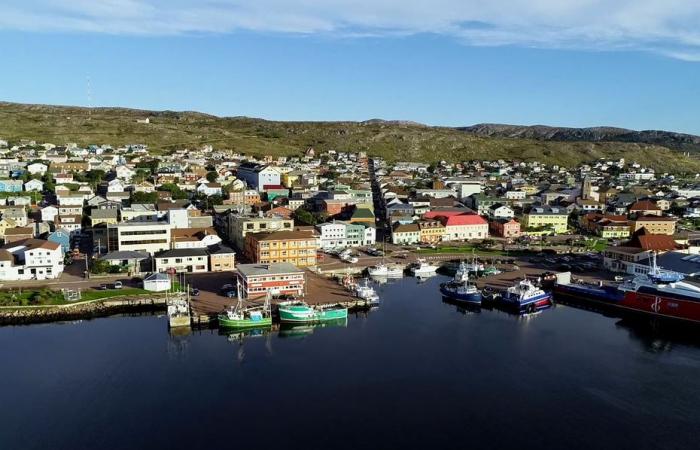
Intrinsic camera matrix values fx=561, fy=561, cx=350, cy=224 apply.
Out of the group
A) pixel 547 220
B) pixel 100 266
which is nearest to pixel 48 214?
pixel 100 266

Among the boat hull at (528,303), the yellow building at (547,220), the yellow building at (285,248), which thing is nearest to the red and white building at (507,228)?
the yellow building at (547,220)

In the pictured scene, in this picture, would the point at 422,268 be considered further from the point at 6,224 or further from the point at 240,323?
the point at 6,224

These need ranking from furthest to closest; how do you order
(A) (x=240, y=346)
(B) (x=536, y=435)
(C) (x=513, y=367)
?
(A) (x=240, y=346) → (C) (x=513, y=367) → (B) (x=536, y=435)

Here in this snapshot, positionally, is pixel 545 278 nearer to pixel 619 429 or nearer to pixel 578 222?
pixel 619 429

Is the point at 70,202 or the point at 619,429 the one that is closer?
the point at 619,429

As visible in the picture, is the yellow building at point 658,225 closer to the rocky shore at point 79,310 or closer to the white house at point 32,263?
the rocky shore at point 79,310

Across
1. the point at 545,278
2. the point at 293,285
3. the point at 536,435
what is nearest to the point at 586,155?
the point at 545,278
